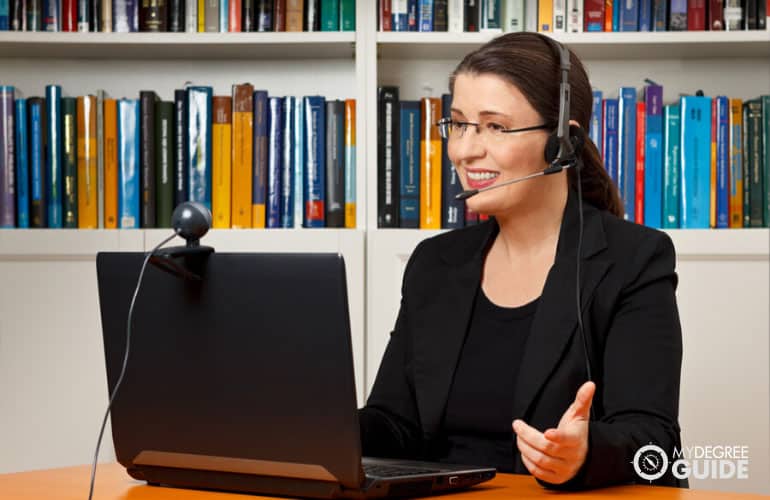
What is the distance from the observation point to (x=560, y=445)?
3.51 ft

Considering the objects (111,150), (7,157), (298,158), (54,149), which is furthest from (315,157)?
(7,157)

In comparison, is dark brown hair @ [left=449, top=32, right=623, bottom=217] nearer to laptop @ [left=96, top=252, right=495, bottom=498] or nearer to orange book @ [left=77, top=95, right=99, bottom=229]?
laptop @ [left=96, top=252, right=495, bottom=498]

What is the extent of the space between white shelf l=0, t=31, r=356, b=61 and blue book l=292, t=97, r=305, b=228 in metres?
0.16

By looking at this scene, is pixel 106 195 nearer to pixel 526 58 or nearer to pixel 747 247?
pixel 526 58

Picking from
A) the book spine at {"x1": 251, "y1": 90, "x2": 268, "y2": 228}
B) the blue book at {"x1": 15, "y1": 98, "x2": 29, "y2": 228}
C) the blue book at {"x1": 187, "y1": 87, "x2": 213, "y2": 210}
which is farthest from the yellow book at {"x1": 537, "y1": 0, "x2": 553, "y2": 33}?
the blue book at {"x1": 15, "y1": 98, "x2": 29, "y2": 228}

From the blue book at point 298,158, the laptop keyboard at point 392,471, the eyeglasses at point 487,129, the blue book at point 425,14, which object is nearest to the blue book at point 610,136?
the blue book at point 425,14

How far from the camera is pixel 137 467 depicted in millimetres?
1132

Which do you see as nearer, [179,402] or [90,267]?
[179,402]

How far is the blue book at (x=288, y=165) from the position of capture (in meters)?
2.34

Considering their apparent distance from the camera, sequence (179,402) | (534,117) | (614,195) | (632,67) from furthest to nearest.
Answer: (632,67) < (614,195) < (534,117) < (179,402)

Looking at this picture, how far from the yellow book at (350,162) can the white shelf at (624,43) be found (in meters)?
0.18

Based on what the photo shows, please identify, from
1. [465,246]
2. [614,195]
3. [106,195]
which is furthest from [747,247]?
[106,195]

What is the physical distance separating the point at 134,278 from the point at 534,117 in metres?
0.73

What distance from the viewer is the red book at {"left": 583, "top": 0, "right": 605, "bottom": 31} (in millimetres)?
2324
